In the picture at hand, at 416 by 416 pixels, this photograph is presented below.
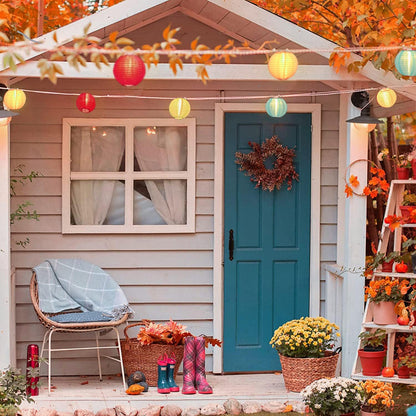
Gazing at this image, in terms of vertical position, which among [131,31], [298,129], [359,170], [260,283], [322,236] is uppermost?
[131,31]

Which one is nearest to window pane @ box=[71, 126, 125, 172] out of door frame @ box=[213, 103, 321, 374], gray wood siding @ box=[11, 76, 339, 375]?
gray wood siding @ box=[11, 76, 339, 375]

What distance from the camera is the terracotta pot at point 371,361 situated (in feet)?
16.7

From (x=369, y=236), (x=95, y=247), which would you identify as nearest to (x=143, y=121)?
(x=95, y=247)

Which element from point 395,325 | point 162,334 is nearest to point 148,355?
point 162,334

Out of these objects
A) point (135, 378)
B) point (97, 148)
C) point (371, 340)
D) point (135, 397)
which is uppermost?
point (97, 148)

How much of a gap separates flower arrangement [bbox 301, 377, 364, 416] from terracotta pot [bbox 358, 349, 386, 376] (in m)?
0.29

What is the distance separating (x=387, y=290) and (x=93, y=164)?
8.45ft

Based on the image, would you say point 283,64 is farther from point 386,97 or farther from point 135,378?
point 135,378

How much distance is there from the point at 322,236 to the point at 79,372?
2.30m

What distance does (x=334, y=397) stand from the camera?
4.73 meters

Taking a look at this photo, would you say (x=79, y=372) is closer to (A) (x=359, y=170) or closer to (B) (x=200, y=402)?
Result: (B) (x=200, y=402)

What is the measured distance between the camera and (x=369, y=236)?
7270 millimetres

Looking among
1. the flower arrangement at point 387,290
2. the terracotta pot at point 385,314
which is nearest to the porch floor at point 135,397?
the terracotta pot at point 385,314

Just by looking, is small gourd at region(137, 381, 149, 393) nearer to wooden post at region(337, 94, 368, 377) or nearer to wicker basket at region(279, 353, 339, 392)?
wicker basket at region(279, 353, 339, 392)
